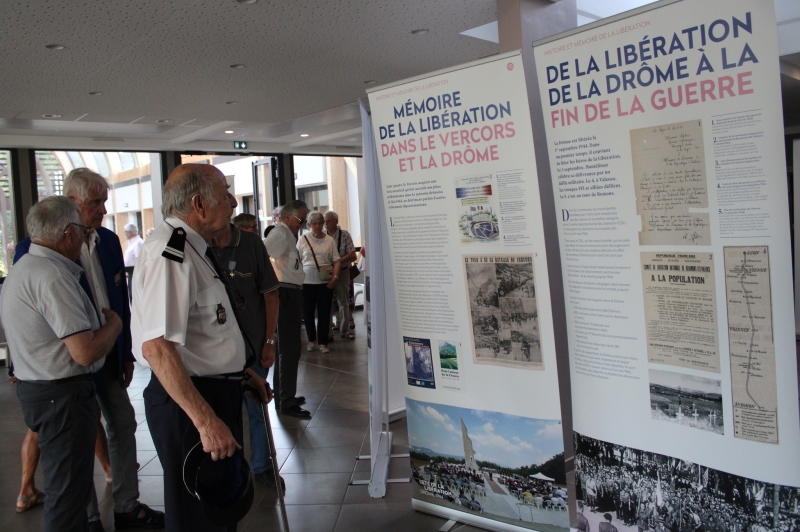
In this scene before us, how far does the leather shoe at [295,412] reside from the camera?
4.91 m

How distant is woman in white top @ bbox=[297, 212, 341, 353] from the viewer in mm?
7168

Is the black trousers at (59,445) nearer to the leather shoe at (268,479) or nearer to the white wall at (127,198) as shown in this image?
the leather shoe at (268,479)

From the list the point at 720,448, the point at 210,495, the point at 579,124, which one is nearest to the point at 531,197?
the point at 579,124

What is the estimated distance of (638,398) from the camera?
89.4 inches

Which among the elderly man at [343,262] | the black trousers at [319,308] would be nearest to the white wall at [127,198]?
the elderly man at [343,262]

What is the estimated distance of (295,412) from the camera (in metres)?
4.94

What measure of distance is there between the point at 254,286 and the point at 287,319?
4.63 feet

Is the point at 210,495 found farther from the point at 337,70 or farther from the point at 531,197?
the point at 337,70

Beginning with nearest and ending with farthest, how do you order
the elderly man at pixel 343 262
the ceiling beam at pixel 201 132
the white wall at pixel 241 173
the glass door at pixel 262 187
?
the elderly man at pixel 343 262 → the ceiling beam at pixel 201 132 → the glass door at pixel 262 187 → the white wall at pixel 241 173

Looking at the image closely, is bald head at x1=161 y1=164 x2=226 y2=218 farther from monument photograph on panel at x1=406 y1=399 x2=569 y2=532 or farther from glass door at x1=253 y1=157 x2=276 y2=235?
glass door at x1=253 y1=157 x2=276 y2=235

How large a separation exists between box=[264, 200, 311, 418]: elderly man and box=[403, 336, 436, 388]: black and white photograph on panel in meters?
2.00

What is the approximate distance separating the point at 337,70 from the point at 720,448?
428cm

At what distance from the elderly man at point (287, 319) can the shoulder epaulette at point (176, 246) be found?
111 inches

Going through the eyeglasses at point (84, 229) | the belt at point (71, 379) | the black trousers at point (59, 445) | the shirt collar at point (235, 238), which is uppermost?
the eyeglasses at point (84, 229)
